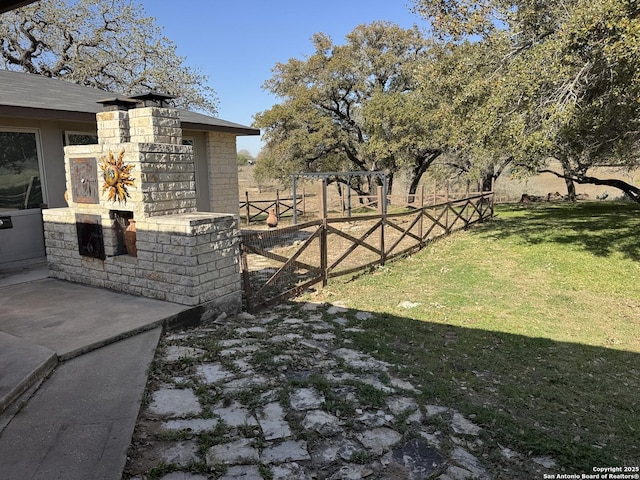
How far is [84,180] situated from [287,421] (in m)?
4.39

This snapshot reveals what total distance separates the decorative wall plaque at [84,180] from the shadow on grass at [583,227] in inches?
390

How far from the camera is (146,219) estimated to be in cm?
503

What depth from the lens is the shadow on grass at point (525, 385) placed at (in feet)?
9.59

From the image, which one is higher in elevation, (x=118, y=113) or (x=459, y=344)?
(x=118, y=113)

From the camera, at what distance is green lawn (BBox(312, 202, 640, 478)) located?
316 centimetres

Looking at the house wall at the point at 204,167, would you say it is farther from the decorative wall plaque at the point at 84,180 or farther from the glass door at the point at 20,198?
the decorative wall plaque at the point at 84,180

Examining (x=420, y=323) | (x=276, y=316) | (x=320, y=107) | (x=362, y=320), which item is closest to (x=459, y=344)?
(x=420, y=323)

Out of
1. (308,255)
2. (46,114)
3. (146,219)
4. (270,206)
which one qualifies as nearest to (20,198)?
(46,114)

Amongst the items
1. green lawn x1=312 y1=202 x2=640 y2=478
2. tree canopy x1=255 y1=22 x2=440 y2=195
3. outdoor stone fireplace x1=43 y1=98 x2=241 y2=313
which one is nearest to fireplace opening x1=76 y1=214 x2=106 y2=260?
outdoor stone fireplace x1=43 y1=98 x2=241 y2=313

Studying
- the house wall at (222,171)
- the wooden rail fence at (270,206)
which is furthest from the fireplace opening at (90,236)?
the wooden rail fence at (270,206)

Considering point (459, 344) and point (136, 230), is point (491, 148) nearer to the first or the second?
point (459, 344)

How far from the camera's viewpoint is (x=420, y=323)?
552 cm

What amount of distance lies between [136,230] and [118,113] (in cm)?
139

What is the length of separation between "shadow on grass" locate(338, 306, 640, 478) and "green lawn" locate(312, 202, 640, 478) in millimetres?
10
